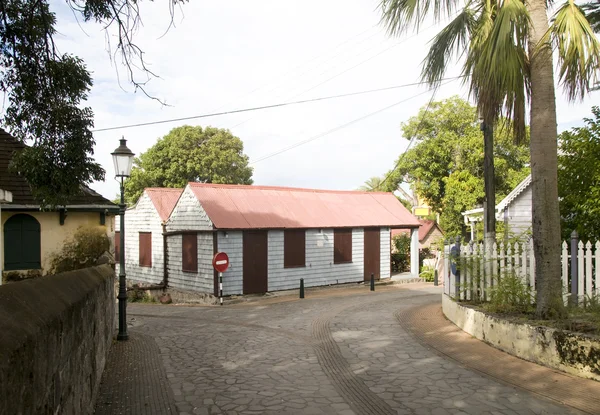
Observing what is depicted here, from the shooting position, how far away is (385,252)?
23219 millimetres

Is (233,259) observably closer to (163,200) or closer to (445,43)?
(163,200)

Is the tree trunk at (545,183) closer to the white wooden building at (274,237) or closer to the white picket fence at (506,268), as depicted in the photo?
the white picket fence at (506,268)

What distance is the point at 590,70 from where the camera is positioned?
23.8 feet

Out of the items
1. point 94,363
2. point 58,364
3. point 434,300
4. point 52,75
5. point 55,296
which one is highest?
point 52,75

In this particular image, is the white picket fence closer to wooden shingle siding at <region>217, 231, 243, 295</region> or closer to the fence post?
the fence post

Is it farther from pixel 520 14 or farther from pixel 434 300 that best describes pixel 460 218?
pixel 520 14

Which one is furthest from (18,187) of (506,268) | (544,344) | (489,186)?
(544,344)

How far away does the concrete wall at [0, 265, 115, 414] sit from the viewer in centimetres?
229

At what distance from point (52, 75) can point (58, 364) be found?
202 inches

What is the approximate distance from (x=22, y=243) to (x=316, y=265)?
1149 cm

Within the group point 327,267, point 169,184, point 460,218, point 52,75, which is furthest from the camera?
point 169,184

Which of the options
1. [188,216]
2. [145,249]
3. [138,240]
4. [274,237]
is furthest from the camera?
[138,240]

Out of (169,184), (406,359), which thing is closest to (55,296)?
(406,359)

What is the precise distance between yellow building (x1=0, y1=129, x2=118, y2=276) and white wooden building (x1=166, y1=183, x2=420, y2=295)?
17.6ft
